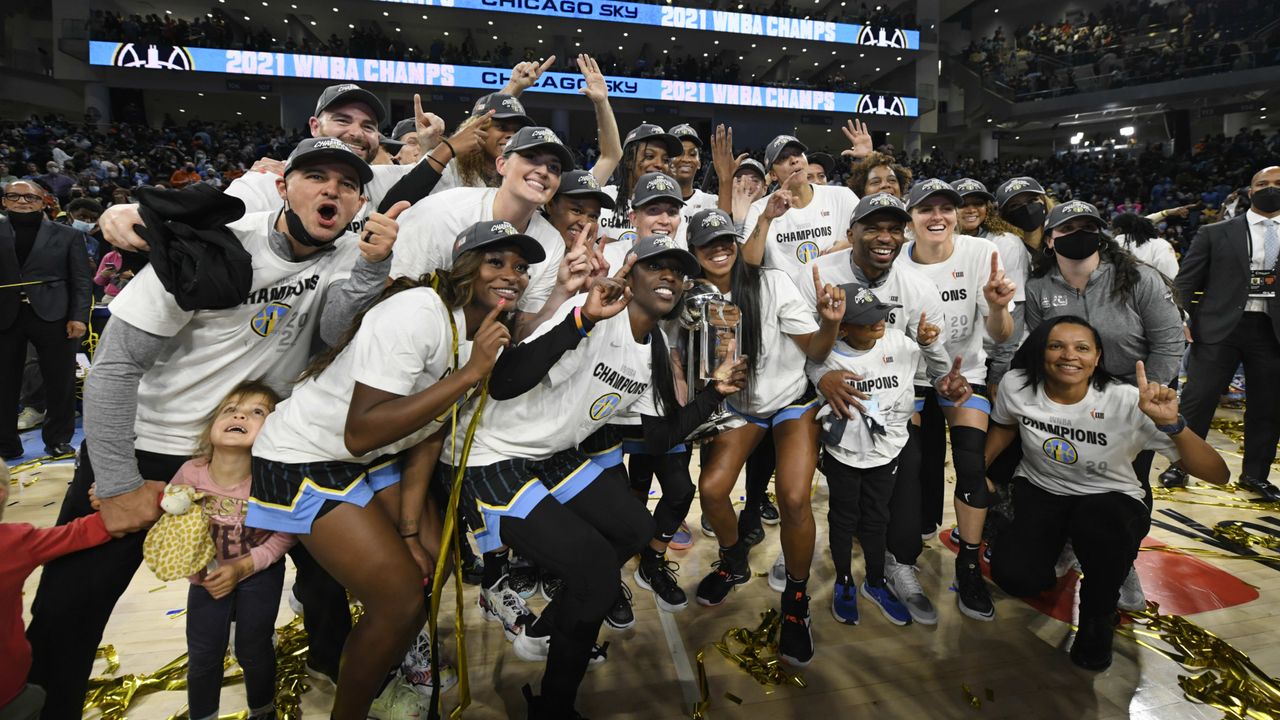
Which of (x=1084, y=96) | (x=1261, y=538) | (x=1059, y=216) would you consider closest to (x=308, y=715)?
(x=1059, y=216)

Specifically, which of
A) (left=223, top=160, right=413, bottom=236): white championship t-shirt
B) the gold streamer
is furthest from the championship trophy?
the gold streamer

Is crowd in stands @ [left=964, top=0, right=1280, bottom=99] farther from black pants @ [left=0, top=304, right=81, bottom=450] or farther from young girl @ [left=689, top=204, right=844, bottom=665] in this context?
black pants @ [left=0, top=304, right=81, bottom=450]

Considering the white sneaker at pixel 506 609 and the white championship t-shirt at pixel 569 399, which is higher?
the white championship t-shirt at pixel 569 399

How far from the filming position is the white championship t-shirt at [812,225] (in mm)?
4004

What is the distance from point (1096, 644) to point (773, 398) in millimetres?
1655

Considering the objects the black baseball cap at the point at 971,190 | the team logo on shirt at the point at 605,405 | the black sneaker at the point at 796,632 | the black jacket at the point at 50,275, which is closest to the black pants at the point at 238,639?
the team logo on shirt at the point at 605,405

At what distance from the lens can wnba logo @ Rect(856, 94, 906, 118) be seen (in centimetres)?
2317

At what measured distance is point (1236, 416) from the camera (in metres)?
6.55

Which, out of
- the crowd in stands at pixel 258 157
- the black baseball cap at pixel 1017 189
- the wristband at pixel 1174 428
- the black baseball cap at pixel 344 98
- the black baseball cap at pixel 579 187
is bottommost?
the wristband at pixel 1174 428

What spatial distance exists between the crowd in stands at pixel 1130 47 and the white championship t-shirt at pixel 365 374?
25.6 metres

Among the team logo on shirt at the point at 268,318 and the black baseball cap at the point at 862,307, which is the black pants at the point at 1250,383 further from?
the team logo on shirt at the point at 268,318

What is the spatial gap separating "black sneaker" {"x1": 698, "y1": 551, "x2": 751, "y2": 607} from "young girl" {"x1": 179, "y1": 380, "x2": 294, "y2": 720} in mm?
1851

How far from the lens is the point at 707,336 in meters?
2.68

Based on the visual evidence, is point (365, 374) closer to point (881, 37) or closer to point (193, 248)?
point (193, 248)
